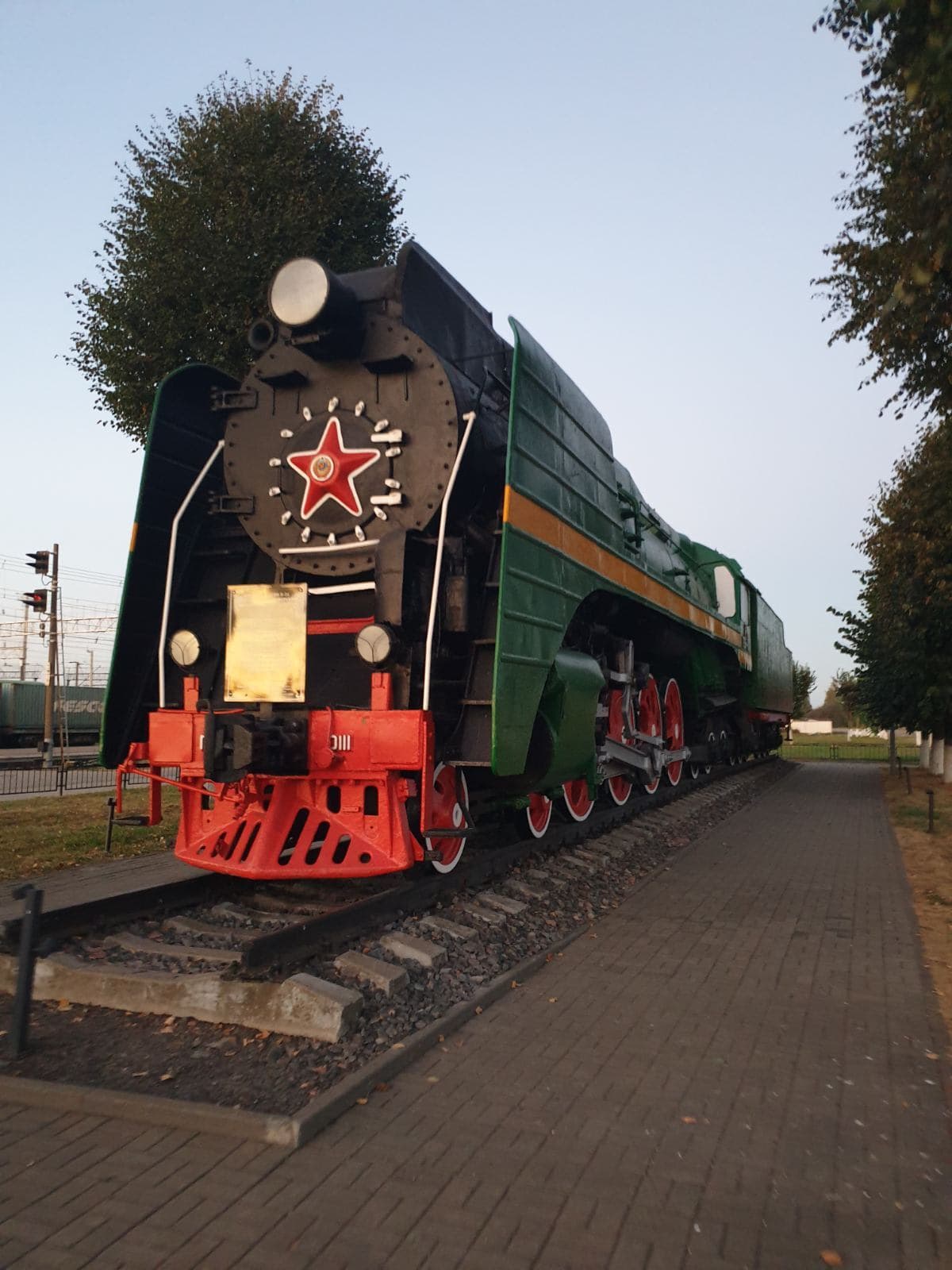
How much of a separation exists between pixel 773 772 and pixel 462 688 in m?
16.1

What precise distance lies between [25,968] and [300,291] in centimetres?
412

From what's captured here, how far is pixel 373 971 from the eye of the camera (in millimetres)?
4312

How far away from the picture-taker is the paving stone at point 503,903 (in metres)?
5.88

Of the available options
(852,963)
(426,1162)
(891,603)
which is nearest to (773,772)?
(891,603)

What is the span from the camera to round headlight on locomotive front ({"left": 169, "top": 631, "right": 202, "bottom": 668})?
6172mm

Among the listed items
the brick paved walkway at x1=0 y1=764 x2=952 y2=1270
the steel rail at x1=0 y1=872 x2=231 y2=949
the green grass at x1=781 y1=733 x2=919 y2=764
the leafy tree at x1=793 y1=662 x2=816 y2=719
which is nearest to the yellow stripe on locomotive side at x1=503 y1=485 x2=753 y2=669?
the brick paved walkway at x1=0 y1=764 x2=952 y2=1270

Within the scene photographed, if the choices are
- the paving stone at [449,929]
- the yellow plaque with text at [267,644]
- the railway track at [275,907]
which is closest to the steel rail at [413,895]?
the railway track at [275,907]

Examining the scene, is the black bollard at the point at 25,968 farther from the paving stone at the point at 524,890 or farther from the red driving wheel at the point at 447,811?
the paving stone at the point at 524,890

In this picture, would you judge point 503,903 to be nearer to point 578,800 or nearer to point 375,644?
point 375,644

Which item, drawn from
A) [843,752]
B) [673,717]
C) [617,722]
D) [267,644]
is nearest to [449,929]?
[267,644]

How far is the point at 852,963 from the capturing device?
518 centimetres

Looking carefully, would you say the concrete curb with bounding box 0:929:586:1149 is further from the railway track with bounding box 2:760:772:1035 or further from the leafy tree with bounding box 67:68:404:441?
the leafy tree with bounding box 67:68:404:441

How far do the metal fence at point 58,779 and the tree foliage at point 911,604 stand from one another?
42.5ft

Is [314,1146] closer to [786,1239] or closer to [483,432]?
[786,1239]
